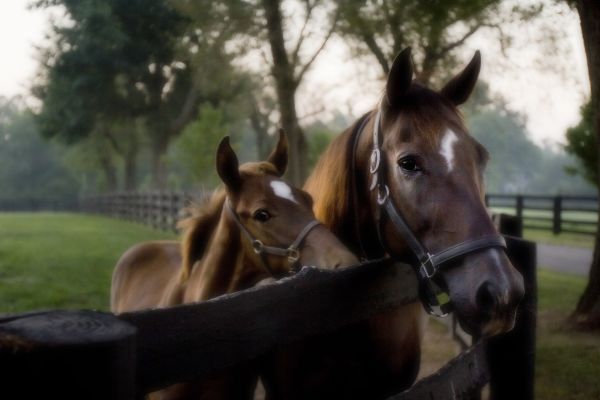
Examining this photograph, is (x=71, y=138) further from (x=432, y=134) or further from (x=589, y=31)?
(x=432, y=134)

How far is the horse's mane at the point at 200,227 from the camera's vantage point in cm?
332

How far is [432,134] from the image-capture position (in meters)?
2.19

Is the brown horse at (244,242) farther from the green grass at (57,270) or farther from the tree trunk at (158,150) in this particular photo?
the tree trunk at (158,150)

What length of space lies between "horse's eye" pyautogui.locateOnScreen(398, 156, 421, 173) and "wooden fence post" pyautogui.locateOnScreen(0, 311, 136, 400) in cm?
138

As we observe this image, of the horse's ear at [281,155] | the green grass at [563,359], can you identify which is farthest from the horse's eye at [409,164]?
the green grass at [563,359]

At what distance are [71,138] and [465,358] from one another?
30.1m

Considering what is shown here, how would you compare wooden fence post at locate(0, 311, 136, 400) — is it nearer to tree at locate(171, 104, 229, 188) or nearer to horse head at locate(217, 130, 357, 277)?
horse head at locate(217, 130, 357, 277)

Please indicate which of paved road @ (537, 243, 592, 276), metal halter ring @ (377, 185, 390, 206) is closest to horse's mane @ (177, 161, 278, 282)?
metal halter ring @ (377, 185, 390, 206)

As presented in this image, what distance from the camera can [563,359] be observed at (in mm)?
5133

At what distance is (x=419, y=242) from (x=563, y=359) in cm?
375

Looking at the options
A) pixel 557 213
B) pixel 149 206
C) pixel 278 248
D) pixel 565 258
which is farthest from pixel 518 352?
pixel 149 206

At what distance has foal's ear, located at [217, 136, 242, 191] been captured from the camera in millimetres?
3047

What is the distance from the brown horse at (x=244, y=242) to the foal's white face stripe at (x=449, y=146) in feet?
2.16

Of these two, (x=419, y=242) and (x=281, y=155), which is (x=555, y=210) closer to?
(x=281, y=155)
